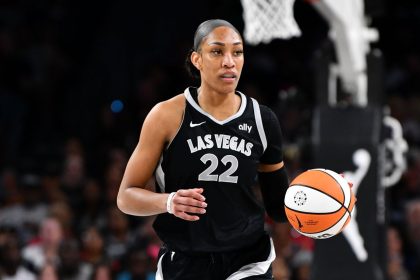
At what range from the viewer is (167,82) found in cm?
1267

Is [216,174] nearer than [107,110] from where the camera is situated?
Yes

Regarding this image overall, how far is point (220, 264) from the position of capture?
4602 millimetres

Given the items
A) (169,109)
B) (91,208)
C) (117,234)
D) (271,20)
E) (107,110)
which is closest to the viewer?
(169,109)

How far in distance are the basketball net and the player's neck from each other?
1722 mm

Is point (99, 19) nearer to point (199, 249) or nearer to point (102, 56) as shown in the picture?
point (102, 56)

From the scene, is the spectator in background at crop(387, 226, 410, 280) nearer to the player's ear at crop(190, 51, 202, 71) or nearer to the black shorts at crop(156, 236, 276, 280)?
the black shorts at crop(156, 236, 276, 280)

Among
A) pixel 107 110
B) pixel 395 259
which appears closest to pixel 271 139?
pixel 395 259

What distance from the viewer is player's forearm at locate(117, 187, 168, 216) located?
171 inches

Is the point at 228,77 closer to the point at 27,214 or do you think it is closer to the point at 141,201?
the point at 141,201

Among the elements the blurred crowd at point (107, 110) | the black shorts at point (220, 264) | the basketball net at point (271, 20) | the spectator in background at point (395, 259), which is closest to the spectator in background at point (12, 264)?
the blurred crowd at point (107, 110)

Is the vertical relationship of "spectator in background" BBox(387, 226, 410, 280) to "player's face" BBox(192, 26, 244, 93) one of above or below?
below

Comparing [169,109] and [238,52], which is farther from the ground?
[238,52]

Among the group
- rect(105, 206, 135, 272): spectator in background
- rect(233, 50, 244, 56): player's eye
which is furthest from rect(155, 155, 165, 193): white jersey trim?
rect(105, 206, 135, 272): spectator in background

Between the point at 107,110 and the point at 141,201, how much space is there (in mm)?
8254
